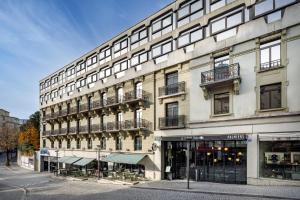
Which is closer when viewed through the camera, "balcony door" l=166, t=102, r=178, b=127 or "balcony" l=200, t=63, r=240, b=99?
"balcony" l=200, t=63, r=240, b=99

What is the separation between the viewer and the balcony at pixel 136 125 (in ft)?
99.8

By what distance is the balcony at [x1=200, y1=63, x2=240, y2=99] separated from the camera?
2245cm

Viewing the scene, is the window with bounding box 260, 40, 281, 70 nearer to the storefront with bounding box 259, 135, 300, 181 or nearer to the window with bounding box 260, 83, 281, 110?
the window with bounding box 260, 83, 281, 110

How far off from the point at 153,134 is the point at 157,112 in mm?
2089

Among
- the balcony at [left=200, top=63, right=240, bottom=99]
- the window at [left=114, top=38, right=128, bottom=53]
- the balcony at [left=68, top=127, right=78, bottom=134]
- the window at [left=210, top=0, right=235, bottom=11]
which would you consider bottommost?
the balcony at [left=68, top=127, right=78, bottom=134]

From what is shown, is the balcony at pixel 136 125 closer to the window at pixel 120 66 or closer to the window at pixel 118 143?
the window at pixel 118 143

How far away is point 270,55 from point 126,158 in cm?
1709

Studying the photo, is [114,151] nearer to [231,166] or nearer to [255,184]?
[231,166]

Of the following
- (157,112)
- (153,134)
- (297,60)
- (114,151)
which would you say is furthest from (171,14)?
(114,151)

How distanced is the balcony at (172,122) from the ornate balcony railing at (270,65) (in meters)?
8.16

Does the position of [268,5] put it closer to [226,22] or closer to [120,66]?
[226,22]

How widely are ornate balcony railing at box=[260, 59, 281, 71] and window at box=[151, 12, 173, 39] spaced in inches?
407

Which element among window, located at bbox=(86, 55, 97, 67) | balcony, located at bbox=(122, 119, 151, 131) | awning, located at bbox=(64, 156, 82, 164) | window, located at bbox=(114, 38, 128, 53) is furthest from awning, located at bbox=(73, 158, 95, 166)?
window, located at bbox=(114, 38, 128, 53)

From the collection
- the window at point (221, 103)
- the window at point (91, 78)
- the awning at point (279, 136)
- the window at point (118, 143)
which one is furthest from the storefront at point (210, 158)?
the window at point (91, 78)
